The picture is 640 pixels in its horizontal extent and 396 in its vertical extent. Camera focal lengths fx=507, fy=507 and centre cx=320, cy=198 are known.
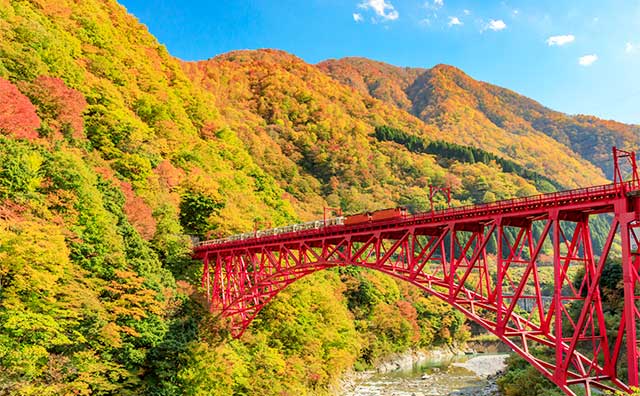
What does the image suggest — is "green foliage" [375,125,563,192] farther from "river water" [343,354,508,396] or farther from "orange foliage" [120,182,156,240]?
"orange foliage" [120,182,156,240]

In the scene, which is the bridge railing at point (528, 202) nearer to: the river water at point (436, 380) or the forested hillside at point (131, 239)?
the forested hillside at point (131, 239)

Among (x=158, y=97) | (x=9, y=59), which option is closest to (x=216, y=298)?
(x=9, y=59)

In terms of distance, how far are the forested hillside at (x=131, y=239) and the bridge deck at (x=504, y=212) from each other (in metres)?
8.34

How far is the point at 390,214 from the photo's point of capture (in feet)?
86.7

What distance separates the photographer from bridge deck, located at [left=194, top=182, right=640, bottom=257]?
674 inches

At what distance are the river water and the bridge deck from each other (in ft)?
56.3

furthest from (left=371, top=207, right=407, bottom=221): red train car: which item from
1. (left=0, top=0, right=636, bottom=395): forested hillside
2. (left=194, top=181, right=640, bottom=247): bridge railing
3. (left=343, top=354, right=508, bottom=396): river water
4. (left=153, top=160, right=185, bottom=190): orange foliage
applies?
(left=153, top=160, right=185, bottom=190): orange foliage

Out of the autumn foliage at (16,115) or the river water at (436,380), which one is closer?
the autumn foliage at (16,115)

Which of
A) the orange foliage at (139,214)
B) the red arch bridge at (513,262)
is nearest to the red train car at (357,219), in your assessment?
the red arch bridge at (513,262)

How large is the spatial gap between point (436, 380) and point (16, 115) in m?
40.1

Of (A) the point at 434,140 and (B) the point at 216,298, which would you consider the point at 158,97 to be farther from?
(A) the point at 434,140

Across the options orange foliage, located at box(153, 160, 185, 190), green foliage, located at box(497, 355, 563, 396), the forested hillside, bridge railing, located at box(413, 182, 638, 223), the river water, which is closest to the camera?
bridge railing, located at box(413, 182, 638, 223)

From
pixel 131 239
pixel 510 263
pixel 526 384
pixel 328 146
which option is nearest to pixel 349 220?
pixel 510 263

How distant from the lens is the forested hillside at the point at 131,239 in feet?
74.8
